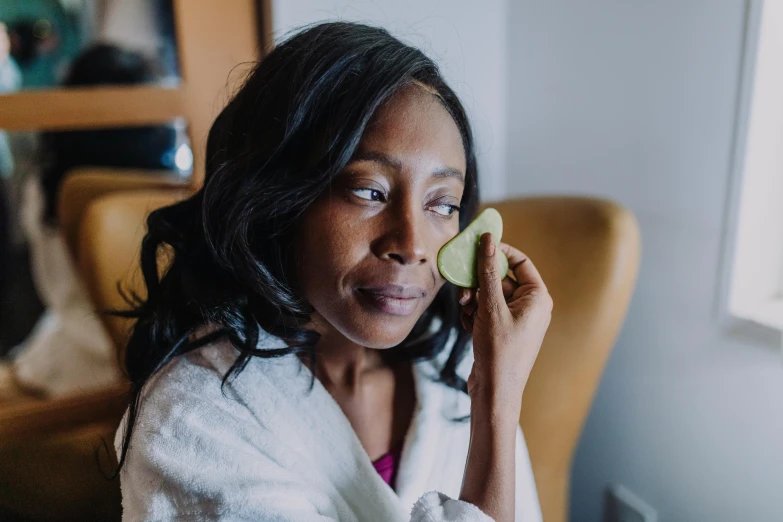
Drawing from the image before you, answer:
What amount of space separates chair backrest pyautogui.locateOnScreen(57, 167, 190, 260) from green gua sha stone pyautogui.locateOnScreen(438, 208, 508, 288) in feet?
2.13

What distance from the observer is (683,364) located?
33.3 inches

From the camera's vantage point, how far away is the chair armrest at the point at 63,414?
67 cm

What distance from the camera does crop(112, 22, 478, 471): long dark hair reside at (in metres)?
0.53

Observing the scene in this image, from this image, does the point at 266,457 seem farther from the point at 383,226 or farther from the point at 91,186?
the point at 91,186

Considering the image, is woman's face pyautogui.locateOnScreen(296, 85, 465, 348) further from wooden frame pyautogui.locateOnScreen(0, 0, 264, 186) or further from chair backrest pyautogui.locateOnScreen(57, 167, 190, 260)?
chair backrest pyautogui.locateOnScreen(57, 167, 190, 260)

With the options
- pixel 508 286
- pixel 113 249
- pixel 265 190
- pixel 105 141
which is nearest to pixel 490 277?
pixel 508 286

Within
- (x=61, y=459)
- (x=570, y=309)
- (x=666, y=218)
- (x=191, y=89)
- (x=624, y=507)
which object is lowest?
(x=624, y=507)

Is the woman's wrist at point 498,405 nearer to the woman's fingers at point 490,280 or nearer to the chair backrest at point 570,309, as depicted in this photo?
the woman's fingers at point 490,280

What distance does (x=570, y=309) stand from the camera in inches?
31.4

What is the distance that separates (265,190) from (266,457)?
0.26 meters

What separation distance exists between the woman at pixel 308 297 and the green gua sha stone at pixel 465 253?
1 centimetres

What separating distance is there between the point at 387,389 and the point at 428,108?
0.37 metres

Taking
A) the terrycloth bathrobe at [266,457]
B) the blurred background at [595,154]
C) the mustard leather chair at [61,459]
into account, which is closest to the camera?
the terrycloth bathrobe at [266,457]

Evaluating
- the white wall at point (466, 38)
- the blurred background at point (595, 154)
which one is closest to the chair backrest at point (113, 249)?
the blurred background at point (595, 154)
